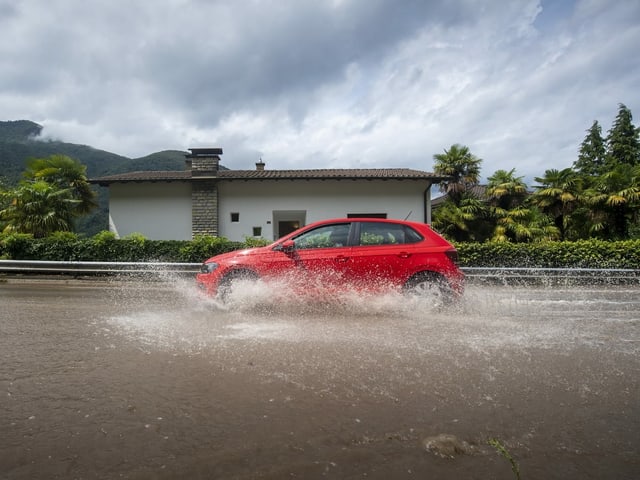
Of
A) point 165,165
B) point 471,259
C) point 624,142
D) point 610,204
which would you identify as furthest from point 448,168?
point 165,165

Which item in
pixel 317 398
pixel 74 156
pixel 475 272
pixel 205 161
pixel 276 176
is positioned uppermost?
pixel 74 156

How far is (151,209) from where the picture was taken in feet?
51.6

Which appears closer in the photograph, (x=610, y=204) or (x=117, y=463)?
(x=117, y=463)

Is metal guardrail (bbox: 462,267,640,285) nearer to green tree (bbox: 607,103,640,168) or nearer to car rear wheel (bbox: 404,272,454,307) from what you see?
car rear wheel (bbox: 404,272,454,307)

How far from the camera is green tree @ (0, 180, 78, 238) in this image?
13219 millimetres

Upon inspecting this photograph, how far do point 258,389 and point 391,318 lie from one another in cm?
300

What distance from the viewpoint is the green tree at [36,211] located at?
1322cm

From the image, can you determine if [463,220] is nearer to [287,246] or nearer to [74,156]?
[287,246]

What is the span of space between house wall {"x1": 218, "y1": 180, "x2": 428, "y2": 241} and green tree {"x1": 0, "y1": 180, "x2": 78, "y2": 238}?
5.85m

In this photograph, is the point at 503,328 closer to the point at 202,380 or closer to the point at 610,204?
the point at 202,380

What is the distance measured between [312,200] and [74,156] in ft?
286

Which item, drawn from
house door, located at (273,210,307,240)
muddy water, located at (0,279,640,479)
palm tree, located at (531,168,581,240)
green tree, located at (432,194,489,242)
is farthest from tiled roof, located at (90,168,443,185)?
muddy water, located at (0,279,640,479)

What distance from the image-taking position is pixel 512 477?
1736mm

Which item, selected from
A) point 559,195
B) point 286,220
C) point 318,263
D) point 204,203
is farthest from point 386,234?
point 559,195
